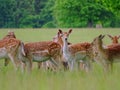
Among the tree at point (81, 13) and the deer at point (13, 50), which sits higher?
the deer at point (13, 50)

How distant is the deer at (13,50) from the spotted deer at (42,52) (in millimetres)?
146

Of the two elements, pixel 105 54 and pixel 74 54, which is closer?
pixel 105 54

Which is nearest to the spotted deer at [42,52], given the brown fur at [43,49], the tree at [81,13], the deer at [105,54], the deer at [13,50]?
the brown fur at [43,49]

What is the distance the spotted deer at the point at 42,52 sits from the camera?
12.8 m

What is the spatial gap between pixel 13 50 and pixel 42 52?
685 mm

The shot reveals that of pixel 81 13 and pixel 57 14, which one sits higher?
pixel 81 13

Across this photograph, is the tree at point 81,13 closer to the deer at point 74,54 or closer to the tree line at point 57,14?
the tree line at point 57,14

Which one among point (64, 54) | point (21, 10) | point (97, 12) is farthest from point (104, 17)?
point (64, 54)

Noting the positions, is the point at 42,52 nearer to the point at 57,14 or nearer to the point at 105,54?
the point at 105,54

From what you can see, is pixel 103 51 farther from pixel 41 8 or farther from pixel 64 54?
pixel 41 8

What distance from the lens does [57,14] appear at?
2835 inches

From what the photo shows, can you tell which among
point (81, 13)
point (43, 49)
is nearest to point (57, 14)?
point (81, 13)

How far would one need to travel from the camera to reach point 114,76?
1054 centimetres

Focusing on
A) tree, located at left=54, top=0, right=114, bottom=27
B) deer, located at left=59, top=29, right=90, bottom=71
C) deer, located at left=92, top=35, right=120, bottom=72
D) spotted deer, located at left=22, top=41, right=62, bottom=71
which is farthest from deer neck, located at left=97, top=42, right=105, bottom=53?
tree, located at left=54, top=0, right=114, bottom=27
